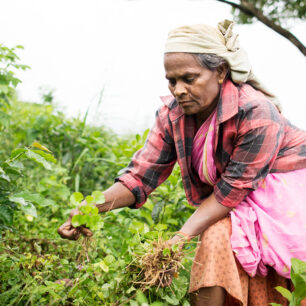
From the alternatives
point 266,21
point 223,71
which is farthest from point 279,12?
point 223,71

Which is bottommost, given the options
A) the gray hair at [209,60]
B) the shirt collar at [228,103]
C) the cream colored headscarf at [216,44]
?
the shirt collar at [228,103]

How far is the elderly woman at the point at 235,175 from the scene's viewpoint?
2031 mm

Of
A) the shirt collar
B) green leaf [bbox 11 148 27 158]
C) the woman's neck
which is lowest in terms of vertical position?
green leaf [bbox 11 148 27 158]

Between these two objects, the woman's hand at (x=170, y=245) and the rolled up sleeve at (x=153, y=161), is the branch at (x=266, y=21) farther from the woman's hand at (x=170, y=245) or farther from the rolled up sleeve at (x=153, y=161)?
the woman's hand at (x=170, y=245)

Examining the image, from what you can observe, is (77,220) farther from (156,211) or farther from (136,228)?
(156,211)

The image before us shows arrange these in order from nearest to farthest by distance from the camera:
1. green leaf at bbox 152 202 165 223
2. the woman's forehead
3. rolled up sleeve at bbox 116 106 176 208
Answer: the woman's forehead → rolled up sleeve at bbox 116 106 176 208 → green leaf at bbox 152 202 165 223

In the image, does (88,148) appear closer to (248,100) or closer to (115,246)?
(115,246)

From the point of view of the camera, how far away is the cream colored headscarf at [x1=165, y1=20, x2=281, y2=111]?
206 centimetres

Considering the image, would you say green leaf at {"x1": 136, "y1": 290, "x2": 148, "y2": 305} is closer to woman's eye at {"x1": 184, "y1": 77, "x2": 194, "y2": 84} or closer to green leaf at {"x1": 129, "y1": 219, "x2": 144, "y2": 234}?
green leaf at {"x1": 129, "y1": 219, "x2": 144, "y2": 234}

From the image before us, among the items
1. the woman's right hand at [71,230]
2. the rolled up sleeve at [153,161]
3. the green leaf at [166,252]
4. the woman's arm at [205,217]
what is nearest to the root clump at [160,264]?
the green leaf at [166,252]

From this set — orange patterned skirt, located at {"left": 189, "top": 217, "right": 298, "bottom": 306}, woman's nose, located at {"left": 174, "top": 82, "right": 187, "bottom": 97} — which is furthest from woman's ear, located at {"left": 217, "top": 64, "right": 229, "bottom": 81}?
orange patterned skirt, located at {"left": 189, "top": 217, "right": 298, "bottom": 306}

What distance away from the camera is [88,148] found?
3.80 m

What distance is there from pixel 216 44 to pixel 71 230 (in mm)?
1128

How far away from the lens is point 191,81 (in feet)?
6.80
